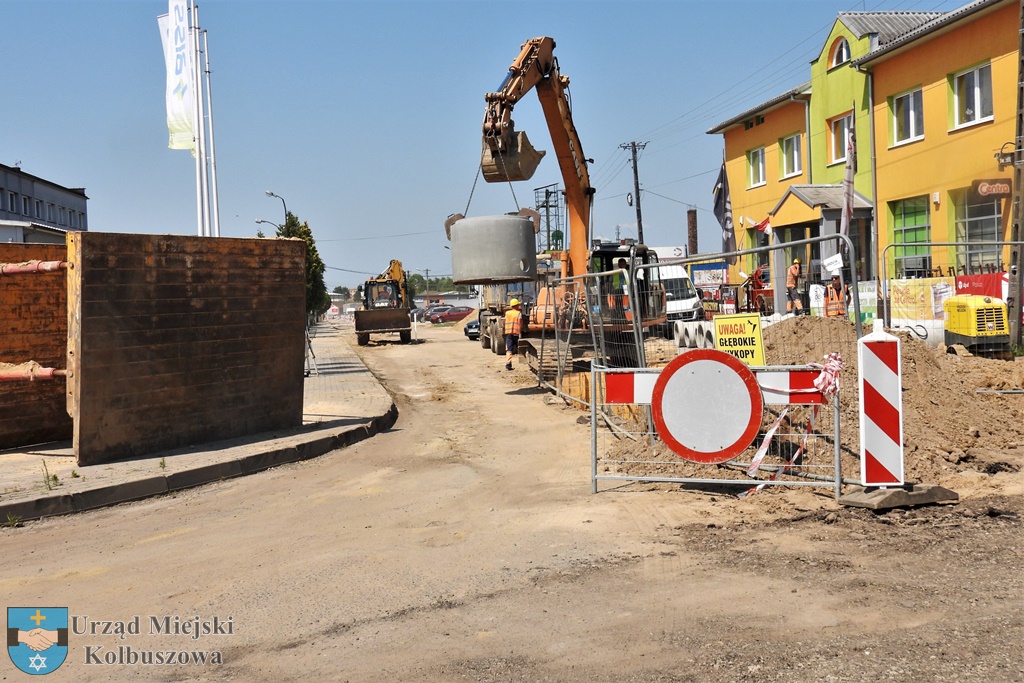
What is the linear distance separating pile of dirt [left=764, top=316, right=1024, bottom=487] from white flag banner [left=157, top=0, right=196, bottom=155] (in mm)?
16326

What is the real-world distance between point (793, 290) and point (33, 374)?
26.3 ft

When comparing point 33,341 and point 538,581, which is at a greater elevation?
point 33,341

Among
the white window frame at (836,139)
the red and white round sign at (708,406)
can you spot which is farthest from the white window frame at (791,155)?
the red and white round sign at (708,406)

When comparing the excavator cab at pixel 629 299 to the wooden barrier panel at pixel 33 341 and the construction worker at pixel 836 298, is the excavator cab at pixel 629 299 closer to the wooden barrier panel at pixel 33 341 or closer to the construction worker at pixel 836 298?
the construction worker at pixel 836 298

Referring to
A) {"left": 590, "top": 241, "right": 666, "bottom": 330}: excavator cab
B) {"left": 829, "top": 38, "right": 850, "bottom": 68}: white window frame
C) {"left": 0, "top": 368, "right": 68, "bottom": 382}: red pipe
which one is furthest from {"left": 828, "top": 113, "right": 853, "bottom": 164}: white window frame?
{"left": 0, "top": 368, "right": 68, "bottom": 382}: red pipe

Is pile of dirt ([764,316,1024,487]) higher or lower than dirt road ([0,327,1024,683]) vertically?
higher

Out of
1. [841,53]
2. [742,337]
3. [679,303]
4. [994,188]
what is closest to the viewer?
[742,337]

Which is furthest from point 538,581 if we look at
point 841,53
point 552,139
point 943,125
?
point 841,53

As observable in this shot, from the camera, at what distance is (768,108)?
108 feet

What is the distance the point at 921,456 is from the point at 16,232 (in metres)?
17.2

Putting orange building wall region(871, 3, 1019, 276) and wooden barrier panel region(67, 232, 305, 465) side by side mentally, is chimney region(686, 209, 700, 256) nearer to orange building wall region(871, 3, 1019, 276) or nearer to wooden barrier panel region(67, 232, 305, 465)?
orange building wall region(871, 3, 1019, 276)

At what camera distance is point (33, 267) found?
30.8ft

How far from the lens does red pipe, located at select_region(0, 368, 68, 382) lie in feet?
30.7

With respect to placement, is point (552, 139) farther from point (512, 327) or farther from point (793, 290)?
point (793, 290)
